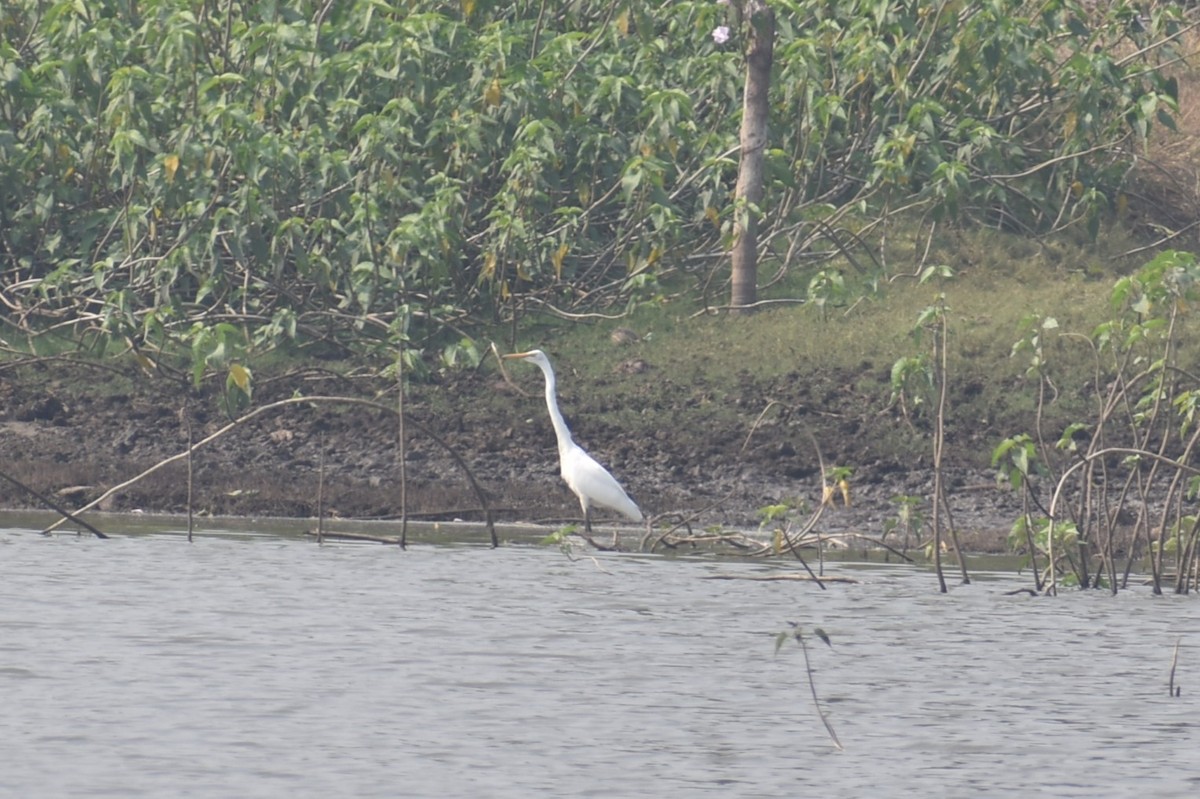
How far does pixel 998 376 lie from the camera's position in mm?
16297

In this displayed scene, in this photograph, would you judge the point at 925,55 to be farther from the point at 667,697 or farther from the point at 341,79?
the point at 667,697

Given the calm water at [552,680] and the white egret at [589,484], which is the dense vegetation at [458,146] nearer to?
the white egret at [589,484]

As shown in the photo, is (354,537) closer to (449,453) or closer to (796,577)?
(449,453)

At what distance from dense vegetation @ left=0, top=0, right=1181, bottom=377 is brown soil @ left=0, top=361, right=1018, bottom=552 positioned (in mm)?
572

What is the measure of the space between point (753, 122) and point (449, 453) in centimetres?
466

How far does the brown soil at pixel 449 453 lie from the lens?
47.8 ft

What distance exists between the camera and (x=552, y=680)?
9008mm

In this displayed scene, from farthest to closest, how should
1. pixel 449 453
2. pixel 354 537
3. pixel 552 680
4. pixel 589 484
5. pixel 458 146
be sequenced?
pixel 458 146 < pixel 449 453 < pixel 589 484 < pixel 354 537 < pixel 552 680

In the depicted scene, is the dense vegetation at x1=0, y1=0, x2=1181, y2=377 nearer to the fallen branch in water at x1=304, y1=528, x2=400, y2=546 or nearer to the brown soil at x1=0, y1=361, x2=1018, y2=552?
the brown soil at x1=0, y1=361, x2=1018, y2=552

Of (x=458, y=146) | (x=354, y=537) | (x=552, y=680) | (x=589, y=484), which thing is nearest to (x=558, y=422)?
(x=589, y=484)

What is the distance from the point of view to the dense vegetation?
53.6ft

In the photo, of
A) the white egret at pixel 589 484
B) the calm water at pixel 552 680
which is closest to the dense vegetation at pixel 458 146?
the white egret at pixel 589 484

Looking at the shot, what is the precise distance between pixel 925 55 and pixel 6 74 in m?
7.36

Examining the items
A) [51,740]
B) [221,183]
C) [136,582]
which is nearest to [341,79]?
[221,183]
